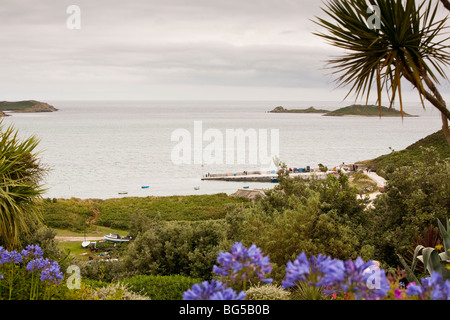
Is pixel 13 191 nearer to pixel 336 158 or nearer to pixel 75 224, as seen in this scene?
pixel 75 224

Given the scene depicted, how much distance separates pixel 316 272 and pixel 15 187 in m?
8.20

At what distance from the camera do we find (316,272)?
Result: 2.17 m

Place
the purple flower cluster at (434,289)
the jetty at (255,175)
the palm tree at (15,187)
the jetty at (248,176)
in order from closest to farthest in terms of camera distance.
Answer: the purple flower cluster at (434,289) → the palm tree at (15,187) → the jetty at (255,175) → the jetty at (248,176)

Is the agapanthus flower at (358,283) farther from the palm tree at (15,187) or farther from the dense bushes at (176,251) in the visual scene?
the dense bushes at (176,251)

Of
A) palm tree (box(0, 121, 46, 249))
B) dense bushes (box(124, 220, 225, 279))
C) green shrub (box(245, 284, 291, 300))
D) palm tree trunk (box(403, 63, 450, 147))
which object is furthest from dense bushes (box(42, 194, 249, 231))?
palm tree trunk (box(403, 63, 450, 147))

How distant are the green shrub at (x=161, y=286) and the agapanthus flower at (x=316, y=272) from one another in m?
6.87

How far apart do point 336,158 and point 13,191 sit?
91380mm

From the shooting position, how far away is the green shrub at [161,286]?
8844 mm

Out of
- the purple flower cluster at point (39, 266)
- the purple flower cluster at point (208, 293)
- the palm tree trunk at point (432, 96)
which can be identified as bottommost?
the purple flower cluster at point (39, 266)

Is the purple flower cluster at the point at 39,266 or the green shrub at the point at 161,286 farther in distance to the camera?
the green shrub at the point at 161,286

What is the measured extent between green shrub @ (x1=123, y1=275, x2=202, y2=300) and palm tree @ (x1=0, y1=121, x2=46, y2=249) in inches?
95.4

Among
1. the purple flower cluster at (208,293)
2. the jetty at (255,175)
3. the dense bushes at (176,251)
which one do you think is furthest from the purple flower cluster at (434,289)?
the jetty at (255,175)

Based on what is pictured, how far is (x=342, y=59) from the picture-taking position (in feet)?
21.4
